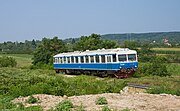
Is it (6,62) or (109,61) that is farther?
(6,62)

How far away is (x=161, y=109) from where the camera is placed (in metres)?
10.3

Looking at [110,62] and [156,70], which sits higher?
[110,62]

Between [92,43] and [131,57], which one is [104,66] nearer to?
[131,57]

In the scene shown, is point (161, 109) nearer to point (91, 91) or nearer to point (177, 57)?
point (91, 91)

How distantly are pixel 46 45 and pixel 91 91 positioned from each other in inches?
2103

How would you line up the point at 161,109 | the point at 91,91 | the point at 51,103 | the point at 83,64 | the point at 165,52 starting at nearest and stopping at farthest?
the point at 161,109 → the point at 51,103 → the point at 91,91 → the point at 83,64 → the point at 165,52

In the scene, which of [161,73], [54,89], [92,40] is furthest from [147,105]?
[92,40]

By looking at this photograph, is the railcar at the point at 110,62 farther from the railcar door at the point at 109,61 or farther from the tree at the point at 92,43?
the tree at the point at 92,43

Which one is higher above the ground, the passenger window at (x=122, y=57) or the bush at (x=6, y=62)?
the passenger window at (x=122, y=57)

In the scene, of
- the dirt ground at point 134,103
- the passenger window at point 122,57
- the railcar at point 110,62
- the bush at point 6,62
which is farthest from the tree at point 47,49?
the dirt ground at point 134,103

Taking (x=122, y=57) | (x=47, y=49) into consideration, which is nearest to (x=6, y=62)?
(x=47, y=49)

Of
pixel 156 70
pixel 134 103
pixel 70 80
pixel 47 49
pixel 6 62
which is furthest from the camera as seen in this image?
pixel 47 49

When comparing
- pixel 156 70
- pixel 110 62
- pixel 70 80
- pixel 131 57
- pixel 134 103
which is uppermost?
pixel 134 103

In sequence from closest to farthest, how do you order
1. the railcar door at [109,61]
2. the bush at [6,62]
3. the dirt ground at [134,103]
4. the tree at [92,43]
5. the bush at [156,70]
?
the dirt ground at [134,103] → the railcar door at [109,61] → the bush at [156,70] → the tree at [92,43] → the bush at [6,62]
